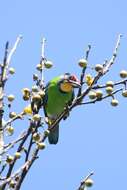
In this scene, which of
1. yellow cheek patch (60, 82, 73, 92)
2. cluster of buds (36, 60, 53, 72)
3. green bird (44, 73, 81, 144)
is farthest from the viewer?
green bird (44, 73, 81, 144)

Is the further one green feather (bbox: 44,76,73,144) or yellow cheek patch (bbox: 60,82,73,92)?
green feather (bbox: 44,76,73,144)

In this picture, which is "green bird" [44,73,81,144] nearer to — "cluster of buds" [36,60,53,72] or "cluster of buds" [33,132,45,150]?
"cluster of buds" [36,60,53,72]

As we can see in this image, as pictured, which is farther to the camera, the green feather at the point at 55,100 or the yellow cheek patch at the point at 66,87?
the green feather at the point at 55,100

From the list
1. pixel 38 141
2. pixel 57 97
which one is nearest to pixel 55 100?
pixel 57 97

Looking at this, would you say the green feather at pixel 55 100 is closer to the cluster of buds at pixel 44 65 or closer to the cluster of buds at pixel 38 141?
the cluster of buds at pixel 44 65

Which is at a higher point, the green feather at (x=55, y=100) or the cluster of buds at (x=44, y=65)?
the cluster of buds at (x=44, y=65)

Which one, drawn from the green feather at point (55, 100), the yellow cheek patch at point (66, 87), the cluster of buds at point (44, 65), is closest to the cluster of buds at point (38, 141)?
the cluster of buds at point (44, 65)

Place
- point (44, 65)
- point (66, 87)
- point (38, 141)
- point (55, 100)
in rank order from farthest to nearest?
point (55, 100) → point (66, 87) → point (44, 65) → point (38, 141)

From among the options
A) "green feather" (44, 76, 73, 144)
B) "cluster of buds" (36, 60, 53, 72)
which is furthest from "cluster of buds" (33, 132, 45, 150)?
"green feather" (44, 76, 73, 144)

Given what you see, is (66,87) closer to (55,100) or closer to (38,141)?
(55,100)

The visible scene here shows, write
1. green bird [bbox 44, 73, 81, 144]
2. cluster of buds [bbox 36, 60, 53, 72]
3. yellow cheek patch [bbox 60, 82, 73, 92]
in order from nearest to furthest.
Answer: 1. cluster of buds [bbox 36, 60, 53, 72]
2. yellow cheek patch [bbox 60, 82, 73, 92]
3. green bird [bbox 44, 73, 81, 144]

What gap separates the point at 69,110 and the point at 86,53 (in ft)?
1.63

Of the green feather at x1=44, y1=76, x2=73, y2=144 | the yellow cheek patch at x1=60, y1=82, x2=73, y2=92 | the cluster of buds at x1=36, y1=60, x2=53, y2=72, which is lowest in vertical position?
the green feather at x1=44, y1=76, x2=73, y2=144

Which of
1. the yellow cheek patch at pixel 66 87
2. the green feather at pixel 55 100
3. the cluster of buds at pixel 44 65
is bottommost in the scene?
the green feather at pixel 55 100
